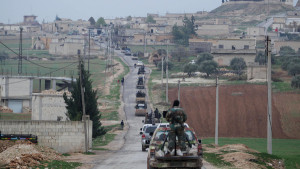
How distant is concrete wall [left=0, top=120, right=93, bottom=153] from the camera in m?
33.8

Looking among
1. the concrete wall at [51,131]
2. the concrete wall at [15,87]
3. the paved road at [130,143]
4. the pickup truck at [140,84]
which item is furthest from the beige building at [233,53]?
the concrete wall at [51,131]

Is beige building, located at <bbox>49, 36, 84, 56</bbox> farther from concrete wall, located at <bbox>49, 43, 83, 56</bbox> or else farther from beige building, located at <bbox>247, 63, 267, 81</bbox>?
beige building, located at <bbox>247, 63, 267, 81</bbox>

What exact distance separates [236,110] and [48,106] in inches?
902

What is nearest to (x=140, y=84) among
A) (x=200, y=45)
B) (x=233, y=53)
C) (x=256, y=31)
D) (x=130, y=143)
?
(x=233, y=53)

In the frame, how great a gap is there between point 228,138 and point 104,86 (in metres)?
46.1

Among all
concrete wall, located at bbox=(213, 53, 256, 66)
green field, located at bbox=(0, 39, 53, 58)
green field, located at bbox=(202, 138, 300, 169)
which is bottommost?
green field, located at bbox=(202, 138, 300, 169)

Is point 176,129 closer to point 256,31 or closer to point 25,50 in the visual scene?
point 25,50

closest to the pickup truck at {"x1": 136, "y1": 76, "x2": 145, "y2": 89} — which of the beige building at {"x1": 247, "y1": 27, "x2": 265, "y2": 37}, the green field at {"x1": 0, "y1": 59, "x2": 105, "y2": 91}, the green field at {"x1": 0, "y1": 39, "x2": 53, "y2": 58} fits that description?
the green field at {"x1": 0, "y1": 59, "x2": 105, "y2": 91}

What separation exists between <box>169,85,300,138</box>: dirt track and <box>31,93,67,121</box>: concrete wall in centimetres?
1334

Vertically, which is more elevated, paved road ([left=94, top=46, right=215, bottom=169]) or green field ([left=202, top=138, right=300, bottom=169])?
paved road ([left=94, top=46, right=215, bottom=169])

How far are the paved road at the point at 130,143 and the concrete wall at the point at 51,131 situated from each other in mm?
2499

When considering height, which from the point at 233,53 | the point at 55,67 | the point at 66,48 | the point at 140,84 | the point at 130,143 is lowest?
the point at 130,143

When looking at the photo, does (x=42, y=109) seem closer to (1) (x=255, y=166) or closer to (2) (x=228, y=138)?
(2) (x=228, y=138)

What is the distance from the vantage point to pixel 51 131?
34.1m
